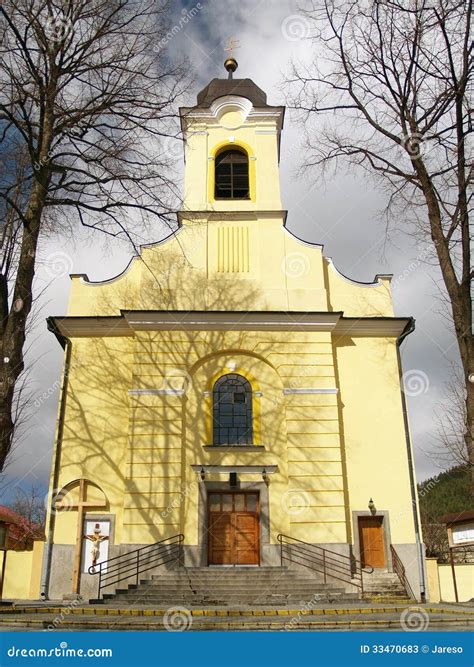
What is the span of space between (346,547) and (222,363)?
6.07 metres

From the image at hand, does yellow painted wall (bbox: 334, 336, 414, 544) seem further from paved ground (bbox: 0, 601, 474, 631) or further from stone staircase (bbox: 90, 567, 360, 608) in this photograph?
paved ground (bbox: 0, 601, 474, 631)

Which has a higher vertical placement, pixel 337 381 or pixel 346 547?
pixel 337 381

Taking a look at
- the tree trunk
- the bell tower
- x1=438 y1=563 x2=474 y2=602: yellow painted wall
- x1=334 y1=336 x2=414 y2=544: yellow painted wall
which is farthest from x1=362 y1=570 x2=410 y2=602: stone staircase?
the bell tower

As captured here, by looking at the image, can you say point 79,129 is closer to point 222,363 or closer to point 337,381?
point 222,363

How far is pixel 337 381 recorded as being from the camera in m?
19.2

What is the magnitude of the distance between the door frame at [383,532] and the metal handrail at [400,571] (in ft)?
0.32

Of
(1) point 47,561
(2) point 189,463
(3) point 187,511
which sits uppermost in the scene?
(2) point 189,463

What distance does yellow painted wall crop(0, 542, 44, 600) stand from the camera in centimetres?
1697

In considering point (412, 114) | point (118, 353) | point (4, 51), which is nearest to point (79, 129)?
point (4, 51)

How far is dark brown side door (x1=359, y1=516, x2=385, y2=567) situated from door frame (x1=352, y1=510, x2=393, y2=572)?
91mm

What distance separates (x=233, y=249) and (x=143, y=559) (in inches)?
374

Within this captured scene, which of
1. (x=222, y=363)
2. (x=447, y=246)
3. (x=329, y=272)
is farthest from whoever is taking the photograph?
(x=329, y=272)

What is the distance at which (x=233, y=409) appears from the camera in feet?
61.3

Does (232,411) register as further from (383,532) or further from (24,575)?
(24,575)
